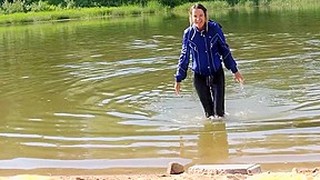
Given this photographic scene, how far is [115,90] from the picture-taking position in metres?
13.3

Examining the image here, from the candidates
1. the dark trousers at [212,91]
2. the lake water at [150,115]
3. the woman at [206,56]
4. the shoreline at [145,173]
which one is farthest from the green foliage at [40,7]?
the shoreline at [145,173]

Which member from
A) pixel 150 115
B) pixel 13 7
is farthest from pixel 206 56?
pixel 13 7

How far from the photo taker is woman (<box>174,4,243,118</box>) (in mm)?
8977

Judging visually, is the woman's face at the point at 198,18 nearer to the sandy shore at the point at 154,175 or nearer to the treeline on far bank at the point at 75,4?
the sandy shore at the point at 154,175

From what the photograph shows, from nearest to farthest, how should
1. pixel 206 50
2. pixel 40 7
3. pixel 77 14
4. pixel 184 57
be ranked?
pixel 206 50 → pixel 184 57 → pixel 77 14 → pixel 40 7

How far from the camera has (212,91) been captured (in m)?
A: 9.66

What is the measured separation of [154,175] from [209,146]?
176 centimetres

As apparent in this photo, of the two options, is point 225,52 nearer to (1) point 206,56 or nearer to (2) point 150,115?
(1) point 206,56

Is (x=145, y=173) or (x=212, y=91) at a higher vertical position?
(x=212, y=91)

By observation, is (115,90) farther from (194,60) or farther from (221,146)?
(221,146)

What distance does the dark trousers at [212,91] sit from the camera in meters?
9.45

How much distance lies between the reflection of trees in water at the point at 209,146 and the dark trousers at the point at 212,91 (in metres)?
0.29

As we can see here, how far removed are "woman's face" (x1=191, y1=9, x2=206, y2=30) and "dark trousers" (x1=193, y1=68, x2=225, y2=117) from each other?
2.64 feet

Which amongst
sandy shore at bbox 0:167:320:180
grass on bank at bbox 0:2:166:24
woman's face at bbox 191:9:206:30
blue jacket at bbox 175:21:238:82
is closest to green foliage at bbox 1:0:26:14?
grass on bank at bbox 0:2:166:24
